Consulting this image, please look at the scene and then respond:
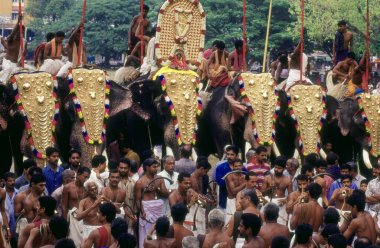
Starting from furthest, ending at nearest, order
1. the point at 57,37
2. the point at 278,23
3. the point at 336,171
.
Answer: the point at 278,23 < the point at 57,37 < the point at 336,171

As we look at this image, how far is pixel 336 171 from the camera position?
2155cm

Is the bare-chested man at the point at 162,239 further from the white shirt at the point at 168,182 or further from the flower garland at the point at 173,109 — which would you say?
the flower garland at the point at 173,109

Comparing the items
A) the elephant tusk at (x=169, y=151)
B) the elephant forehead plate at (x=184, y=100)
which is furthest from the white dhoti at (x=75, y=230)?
the elephant tusk at (x=169, y=151)

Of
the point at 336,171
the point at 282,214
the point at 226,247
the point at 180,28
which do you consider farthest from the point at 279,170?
the point at 180,28

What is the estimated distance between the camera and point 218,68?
25453 millimetres

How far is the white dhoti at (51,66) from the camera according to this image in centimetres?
2489

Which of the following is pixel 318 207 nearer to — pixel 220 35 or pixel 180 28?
pixel 180 28

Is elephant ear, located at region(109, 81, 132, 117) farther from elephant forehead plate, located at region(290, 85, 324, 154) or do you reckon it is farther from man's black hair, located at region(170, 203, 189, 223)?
man's black hair, located at region(170, 203, 189, 223)

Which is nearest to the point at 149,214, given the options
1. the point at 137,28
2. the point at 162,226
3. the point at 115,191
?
the point at 115,191

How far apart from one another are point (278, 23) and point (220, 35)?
2290 mm

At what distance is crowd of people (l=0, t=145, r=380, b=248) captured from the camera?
612 inches

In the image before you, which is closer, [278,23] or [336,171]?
[336,171]

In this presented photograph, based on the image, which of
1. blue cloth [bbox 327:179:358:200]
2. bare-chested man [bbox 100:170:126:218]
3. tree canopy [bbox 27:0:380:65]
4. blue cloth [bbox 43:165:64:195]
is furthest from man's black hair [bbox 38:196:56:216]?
tree canopy [bbox 27:0:380:65]

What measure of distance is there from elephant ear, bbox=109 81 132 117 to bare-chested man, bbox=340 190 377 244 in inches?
292
